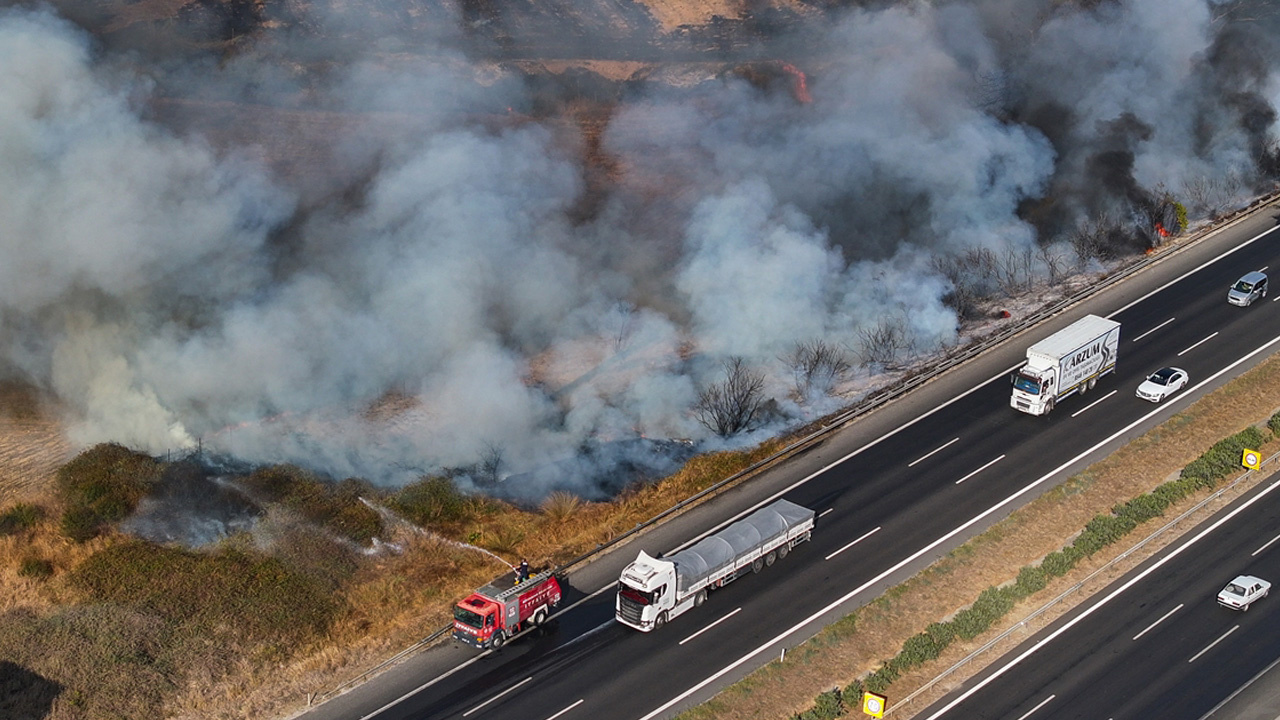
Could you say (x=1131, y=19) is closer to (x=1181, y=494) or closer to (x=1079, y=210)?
(x=1079, y=210)

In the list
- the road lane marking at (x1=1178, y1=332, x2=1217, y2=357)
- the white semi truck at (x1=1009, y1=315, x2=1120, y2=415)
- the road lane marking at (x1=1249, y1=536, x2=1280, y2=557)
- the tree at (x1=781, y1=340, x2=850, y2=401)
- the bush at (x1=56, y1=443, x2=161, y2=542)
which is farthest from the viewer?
the road lane marking at (x1=1178, y1=332, x2=1217, y2=357)

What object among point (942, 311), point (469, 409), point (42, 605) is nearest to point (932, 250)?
point (942, 311)

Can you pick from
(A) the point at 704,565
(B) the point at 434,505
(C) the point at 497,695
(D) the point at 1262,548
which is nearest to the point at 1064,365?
(D) the point at 1262,548

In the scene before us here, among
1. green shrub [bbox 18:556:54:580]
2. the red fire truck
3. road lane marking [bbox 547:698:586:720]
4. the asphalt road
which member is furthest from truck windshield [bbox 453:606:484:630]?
green shrub [bbox 18:556:54:580]

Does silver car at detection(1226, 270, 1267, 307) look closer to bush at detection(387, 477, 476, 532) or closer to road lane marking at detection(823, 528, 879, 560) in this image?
road lane marking at detection(823, 528, 879, 560)

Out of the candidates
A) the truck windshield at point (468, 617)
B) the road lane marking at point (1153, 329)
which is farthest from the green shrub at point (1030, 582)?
the road lane marking at point (1153, 329)
